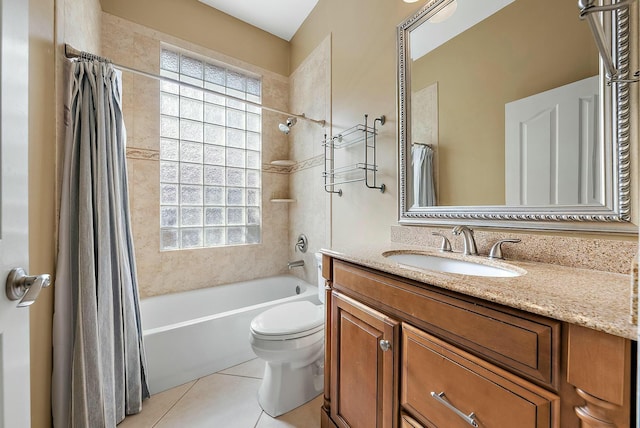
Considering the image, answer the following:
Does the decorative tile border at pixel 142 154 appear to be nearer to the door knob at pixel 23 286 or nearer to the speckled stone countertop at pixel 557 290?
the door knob at pixel 23 286

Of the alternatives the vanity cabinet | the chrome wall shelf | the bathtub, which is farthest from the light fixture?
the bathtub

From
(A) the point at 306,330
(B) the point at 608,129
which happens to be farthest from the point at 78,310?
(B) the point at 608,129

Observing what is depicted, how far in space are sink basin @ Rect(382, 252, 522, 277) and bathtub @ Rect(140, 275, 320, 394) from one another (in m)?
1.08

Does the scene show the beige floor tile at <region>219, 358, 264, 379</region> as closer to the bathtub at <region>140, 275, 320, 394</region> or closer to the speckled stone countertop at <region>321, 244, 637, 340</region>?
the bathtub at <region>140, 275, 320, 394</region>

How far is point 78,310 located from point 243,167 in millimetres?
1700

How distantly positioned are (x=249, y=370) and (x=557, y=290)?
181 cm

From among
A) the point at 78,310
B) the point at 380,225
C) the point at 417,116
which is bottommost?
the point at 78,310

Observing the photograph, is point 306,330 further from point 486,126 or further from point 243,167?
point 243,167

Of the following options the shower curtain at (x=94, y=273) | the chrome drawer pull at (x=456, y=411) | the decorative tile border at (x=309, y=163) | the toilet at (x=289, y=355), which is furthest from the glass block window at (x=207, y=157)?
the chrome drawer pull at (x=456, y=411)

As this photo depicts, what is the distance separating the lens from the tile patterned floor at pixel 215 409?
1315 mm

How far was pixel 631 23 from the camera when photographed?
749 millimetres

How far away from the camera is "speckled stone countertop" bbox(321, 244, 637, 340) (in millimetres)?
445

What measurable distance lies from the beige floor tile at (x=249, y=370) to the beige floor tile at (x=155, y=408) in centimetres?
25

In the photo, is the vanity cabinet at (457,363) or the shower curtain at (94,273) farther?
the shower curtain at (94,273)
